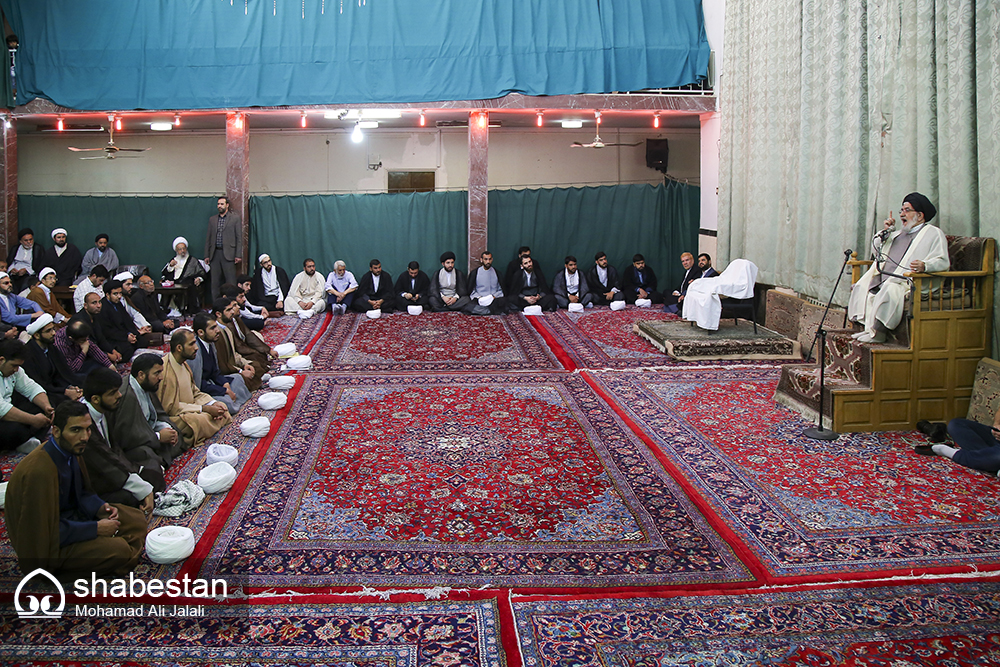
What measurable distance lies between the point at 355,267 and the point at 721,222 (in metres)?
5.04

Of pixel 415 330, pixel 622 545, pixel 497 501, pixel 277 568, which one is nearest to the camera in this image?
pixel 277 568

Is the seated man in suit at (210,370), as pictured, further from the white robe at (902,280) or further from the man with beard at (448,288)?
the man with beard at (448,288)

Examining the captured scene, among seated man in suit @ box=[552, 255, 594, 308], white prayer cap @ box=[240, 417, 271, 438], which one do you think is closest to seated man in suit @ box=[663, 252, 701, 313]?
seated man in suit @ box=[552, 255, 594, 308]

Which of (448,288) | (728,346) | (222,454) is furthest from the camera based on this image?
(448,288)

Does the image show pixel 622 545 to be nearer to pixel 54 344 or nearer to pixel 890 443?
pixel 890 443

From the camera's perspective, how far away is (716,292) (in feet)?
26.5

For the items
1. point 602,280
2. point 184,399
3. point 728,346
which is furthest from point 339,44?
point 184,399

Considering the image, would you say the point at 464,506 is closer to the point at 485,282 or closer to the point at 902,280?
the point at 902,280

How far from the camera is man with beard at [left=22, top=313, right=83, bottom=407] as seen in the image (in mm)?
5488

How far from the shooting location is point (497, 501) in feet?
13.9

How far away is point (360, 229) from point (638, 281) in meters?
3.97

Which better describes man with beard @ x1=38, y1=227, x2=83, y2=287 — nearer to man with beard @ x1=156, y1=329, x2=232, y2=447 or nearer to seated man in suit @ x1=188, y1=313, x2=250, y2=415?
seated man in suit @ x1=188, y1=313, x2=250, y2=415

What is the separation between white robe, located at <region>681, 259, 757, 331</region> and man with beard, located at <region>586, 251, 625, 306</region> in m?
2.86

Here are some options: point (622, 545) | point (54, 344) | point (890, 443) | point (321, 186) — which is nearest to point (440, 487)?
point (622, 545)
